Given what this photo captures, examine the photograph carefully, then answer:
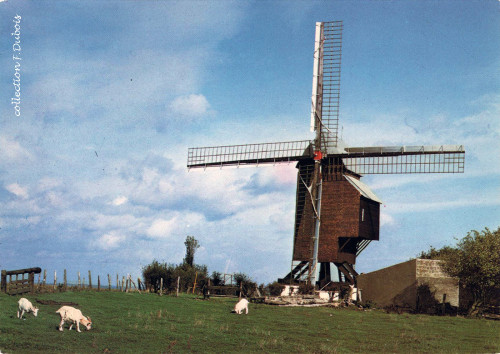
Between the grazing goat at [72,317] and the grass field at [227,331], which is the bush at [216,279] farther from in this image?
the grazing goat at [72,317]

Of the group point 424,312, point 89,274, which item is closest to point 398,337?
point 424,312

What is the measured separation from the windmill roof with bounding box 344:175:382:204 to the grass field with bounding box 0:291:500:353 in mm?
11159

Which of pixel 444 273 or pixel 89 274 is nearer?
pixel 444 273

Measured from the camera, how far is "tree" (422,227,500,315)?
3203 cm

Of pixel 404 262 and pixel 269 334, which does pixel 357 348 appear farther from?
pixel 404 262

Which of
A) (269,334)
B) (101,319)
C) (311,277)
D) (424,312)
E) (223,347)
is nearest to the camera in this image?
(223,347)

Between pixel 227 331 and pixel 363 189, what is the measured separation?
22438 mm

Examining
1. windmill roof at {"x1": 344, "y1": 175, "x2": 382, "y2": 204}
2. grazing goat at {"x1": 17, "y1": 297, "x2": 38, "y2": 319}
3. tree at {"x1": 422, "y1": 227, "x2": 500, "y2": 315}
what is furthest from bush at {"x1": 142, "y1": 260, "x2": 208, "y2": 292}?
grazing goat at {"x1": 17, "y1": 297, "x2": 38, "y2": 319}

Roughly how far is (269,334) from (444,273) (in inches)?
739

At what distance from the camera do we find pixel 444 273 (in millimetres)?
34438

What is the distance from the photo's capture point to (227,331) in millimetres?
19938

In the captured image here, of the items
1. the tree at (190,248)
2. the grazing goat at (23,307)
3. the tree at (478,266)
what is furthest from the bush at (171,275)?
the grazing goat at (23,307)

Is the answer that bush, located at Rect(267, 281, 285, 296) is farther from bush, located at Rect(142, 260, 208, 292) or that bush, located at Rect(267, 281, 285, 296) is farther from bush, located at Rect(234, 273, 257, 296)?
bush, located at Rect(142, 260, 208, 292)

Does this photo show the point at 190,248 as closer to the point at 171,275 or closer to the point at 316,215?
the point at 171,275
